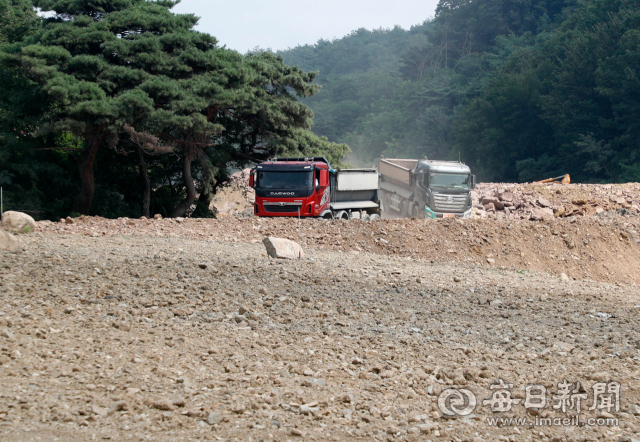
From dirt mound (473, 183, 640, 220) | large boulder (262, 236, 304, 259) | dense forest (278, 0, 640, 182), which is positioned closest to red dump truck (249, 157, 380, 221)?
large boulder (262, 236, 304, 259)

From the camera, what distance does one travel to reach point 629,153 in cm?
4512

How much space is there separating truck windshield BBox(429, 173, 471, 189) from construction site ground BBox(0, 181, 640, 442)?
1172 cm

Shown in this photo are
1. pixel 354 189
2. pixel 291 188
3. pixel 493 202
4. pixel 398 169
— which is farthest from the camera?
pixel 493 202

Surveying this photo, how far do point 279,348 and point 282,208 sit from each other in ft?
45.8

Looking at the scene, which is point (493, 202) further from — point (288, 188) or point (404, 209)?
point (288, 188)

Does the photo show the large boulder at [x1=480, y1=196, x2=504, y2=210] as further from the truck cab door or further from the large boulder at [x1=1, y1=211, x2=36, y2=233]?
the large boulder at [x1=1, y1=211, x2=36, y2=233]

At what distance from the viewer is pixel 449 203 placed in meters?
23.5

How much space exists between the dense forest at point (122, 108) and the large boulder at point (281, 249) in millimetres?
9708

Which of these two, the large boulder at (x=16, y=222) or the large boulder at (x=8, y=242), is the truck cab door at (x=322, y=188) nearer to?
the large boulder at (x=16, y=222)

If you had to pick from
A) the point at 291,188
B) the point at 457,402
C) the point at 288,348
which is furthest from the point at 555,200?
the point at 457,402

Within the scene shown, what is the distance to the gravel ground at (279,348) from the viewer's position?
4.62 m

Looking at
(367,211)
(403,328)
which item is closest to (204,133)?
(367,211)

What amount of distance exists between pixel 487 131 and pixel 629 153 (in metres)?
14.1

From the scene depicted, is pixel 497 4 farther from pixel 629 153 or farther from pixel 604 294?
pixel 604 294
